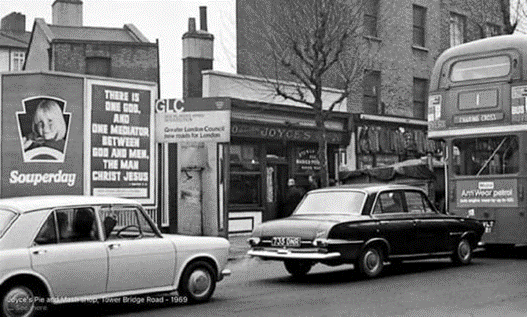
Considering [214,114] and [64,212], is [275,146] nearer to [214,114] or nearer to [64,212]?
[214,114]

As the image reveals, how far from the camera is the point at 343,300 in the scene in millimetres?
11117

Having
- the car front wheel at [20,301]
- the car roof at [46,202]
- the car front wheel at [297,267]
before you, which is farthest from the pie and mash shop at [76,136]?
the car front wheel at [20,301]

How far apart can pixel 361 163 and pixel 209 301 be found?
18.4m

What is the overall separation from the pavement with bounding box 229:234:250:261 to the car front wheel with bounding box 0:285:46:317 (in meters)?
9.38

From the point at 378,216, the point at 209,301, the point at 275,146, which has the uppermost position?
the point at 275,146

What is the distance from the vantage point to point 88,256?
31.8 ft

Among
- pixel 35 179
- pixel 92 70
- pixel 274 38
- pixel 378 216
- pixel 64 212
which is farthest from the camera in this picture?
pixel 92 70

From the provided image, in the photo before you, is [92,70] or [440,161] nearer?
[440,161]

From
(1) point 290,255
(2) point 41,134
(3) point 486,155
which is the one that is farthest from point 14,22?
(1) point 290,255

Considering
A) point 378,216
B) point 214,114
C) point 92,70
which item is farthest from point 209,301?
point 92,70

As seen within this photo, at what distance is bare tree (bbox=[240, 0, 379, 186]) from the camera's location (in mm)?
21938

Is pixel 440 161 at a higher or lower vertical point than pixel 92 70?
lower

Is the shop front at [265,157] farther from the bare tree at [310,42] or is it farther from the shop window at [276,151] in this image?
the bare tree at [310,42]

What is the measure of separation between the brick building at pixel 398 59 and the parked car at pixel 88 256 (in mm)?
16744
